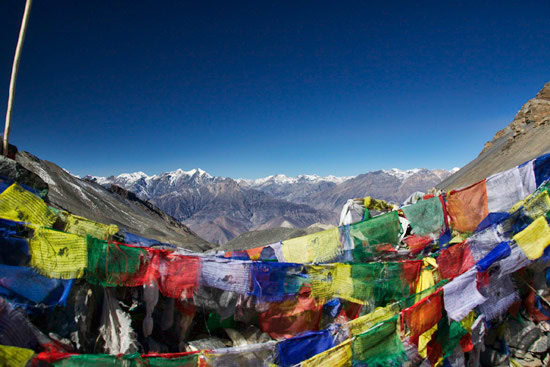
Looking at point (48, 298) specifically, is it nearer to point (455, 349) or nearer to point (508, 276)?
point (455, 349)

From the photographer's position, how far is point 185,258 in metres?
5.44

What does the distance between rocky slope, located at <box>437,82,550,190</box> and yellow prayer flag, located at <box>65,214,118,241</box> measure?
3623cm

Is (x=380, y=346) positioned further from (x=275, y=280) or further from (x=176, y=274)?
(x=176, y=274)

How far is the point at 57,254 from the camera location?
4.77 m

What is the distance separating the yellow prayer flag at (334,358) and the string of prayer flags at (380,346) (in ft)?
0.42

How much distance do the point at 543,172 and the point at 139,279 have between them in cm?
1037

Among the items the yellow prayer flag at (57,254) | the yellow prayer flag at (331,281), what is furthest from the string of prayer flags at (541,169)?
the yellow prayer flag at (57,254)

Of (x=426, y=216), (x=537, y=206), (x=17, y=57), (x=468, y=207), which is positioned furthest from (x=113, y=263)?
(x=468, y=207)

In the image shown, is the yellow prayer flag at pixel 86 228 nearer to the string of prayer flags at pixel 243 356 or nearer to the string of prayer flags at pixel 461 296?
the string of prayer flags at pixel 243 356

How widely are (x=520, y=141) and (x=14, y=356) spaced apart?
52.7 meters

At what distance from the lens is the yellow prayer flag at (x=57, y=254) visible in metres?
4.72

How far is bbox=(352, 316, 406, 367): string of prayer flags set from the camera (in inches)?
194

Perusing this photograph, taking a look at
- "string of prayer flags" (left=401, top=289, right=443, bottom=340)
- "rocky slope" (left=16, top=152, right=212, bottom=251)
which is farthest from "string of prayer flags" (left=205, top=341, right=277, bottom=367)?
"rocky slope" (left=16, top=152, right=212, bottom=251)

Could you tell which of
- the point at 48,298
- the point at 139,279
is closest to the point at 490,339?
the point at 139,279
